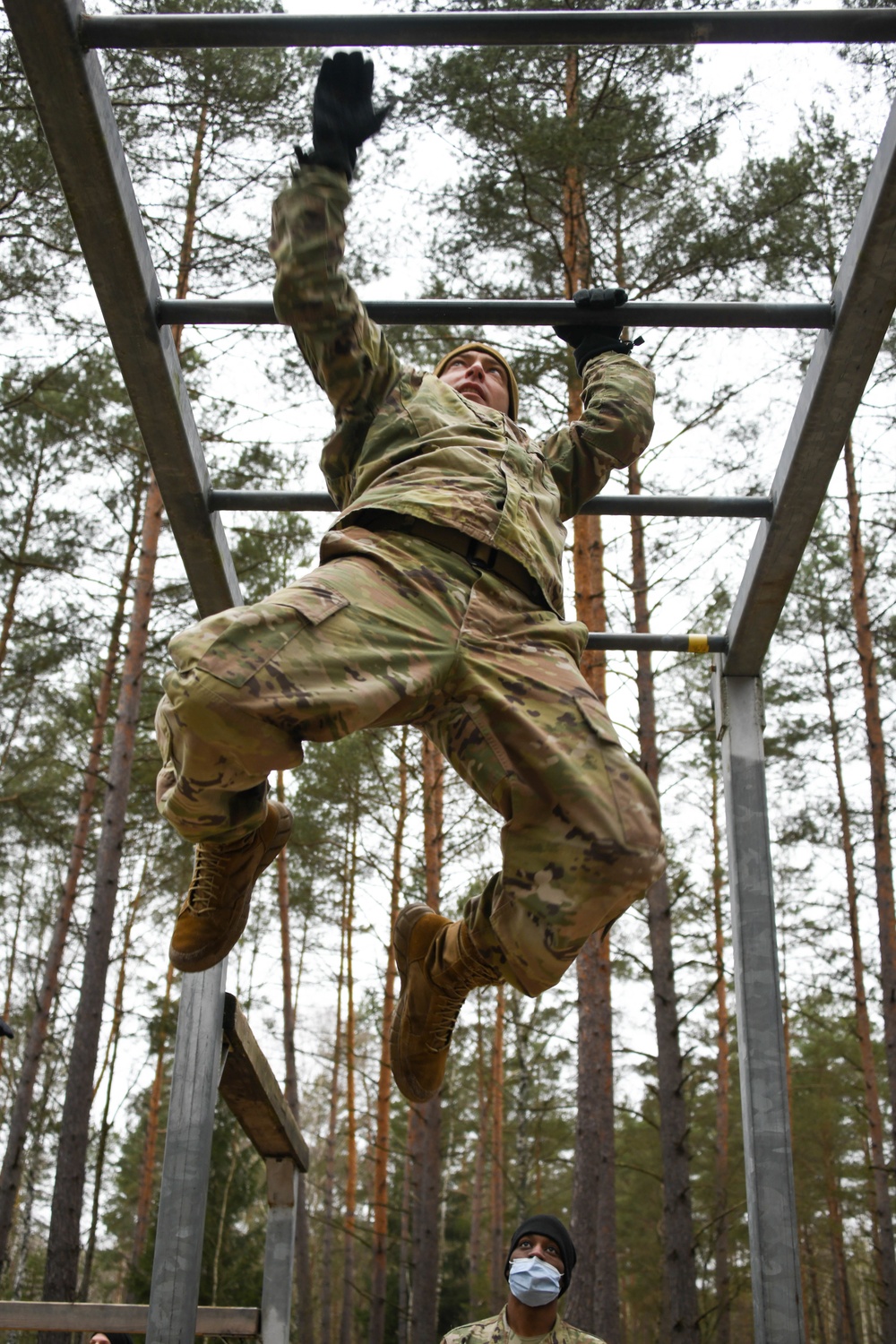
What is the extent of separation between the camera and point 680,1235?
8.97 metres

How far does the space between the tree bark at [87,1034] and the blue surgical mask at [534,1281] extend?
6.41 m

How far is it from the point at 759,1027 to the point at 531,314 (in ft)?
6.21

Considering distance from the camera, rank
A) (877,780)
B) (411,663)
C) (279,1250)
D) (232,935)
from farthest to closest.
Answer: (877,780), (279,1250), (232,935), (411,663)

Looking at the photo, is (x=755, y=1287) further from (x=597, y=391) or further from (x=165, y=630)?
(x=165, y=630)

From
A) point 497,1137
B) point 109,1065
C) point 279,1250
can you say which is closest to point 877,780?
point 279,1250

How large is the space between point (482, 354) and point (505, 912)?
142cm

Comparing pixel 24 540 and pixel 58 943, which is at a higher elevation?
pixel 24 540

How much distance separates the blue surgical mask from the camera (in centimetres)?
305

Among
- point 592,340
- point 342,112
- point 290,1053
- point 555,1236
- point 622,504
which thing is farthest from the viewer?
point 290,1053

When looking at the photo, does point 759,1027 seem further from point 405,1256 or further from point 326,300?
point 405,1256

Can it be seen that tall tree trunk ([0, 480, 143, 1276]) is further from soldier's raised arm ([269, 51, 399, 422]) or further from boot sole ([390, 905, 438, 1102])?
soldier's raised arm ([269, 51, 399, 422])

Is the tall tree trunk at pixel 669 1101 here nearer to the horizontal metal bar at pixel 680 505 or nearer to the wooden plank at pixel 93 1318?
the wooden plank at pixel 93 1318

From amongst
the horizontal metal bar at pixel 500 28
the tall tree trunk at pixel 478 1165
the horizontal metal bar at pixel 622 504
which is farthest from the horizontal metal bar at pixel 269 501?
the tall tree trunk at pixel 478 1165

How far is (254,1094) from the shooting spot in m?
3.96
